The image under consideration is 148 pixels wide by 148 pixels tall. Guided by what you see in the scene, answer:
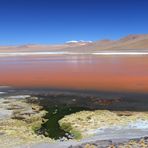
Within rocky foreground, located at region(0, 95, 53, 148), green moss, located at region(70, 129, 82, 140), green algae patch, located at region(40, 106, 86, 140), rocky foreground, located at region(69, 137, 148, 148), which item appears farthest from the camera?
green algae patch, located at region(40, 106, 86, 140)

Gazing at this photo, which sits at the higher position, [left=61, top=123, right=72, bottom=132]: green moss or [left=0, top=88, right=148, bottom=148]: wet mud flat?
[left=0, top=88, right=148, bottom=148]: wet mud flat

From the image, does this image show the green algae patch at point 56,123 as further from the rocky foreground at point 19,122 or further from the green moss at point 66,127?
the rocky foreground at point 19,122

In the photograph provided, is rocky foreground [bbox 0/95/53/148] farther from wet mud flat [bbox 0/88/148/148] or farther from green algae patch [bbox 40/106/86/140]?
green algae patch [bbox 40/106/86/140]

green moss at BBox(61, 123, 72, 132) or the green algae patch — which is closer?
the green algae patch

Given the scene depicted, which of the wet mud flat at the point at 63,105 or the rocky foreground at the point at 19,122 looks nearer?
the rocky foreground at the point at 19,122

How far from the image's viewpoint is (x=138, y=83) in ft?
85.6

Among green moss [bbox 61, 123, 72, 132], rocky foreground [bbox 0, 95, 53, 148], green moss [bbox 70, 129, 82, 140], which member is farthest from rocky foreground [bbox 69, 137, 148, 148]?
green moss [bbox 61, 123, 72, 132]

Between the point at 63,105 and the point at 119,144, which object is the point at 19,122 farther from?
the point at 119,144

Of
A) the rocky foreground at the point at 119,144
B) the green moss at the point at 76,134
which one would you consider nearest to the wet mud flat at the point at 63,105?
the green moss at the point at 76,134

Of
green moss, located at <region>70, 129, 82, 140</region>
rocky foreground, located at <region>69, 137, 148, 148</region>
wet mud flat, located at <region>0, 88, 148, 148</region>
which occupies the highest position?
wet mud flat, located at <region>0, 88, 148, 148</region>

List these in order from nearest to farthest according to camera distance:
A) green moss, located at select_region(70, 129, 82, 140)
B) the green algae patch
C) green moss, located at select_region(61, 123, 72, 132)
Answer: green moss, located at select_region(70, 129, 82, 140)
the green algae patch
green moss, located at select_region(61, 123, 72, 132)

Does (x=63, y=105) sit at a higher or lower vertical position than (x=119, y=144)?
higher

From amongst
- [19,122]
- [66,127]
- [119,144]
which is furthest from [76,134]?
[19,122]

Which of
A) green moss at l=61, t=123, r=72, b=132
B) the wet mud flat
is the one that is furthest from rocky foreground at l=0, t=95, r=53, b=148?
green moss at l=61, t=123, r=72, b=132
